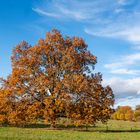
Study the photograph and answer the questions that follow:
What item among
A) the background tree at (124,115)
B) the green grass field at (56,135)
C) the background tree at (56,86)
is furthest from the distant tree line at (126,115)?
the green grass field at (56,135)

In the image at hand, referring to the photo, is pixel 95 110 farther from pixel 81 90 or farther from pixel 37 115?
pixel 37 115

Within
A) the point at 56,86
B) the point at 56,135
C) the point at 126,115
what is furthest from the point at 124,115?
the point at 56,135

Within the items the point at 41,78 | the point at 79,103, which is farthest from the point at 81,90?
the point at 41,78

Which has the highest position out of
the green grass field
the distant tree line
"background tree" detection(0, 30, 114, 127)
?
the distant tree line

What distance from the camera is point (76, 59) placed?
59.4 metres

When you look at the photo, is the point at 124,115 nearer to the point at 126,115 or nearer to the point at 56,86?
the point at 126,115

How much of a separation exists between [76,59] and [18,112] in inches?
447

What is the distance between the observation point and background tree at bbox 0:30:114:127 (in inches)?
2258

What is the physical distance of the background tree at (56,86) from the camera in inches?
2258

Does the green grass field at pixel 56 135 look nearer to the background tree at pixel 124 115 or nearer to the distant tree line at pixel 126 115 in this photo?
the distant tree line at pixel 126 115

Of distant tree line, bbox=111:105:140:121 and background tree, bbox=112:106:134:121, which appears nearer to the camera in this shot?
distant tree line, bbox=111:105:140:121

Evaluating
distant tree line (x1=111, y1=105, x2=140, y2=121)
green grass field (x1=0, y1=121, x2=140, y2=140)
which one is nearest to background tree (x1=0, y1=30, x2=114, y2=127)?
green grass field (x1=0, y1=121, x2=140, y2=140)

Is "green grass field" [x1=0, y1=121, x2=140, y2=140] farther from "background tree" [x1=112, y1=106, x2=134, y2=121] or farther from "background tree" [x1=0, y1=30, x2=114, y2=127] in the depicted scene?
"background tree" [x1=112, y1=106, x2=134, y2=121]

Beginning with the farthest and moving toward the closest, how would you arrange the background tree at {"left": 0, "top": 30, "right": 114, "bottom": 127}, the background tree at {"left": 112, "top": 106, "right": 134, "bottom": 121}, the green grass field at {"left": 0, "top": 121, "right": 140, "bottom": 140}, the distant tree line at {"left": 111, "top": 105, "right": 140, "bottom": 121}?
the background tree at {"left": 112, "top": 106, "right": 134, "bottom": 121}, the distant tree line at {"left": 111, "top": 105, "right": 140, "bottom": 121}, the background tree at {"left": 0, "top": 30, "right": 114, "bottom": 127}, the green grass field at {"left": 0, "top": 121, "right": 140, "bottom": 140}
